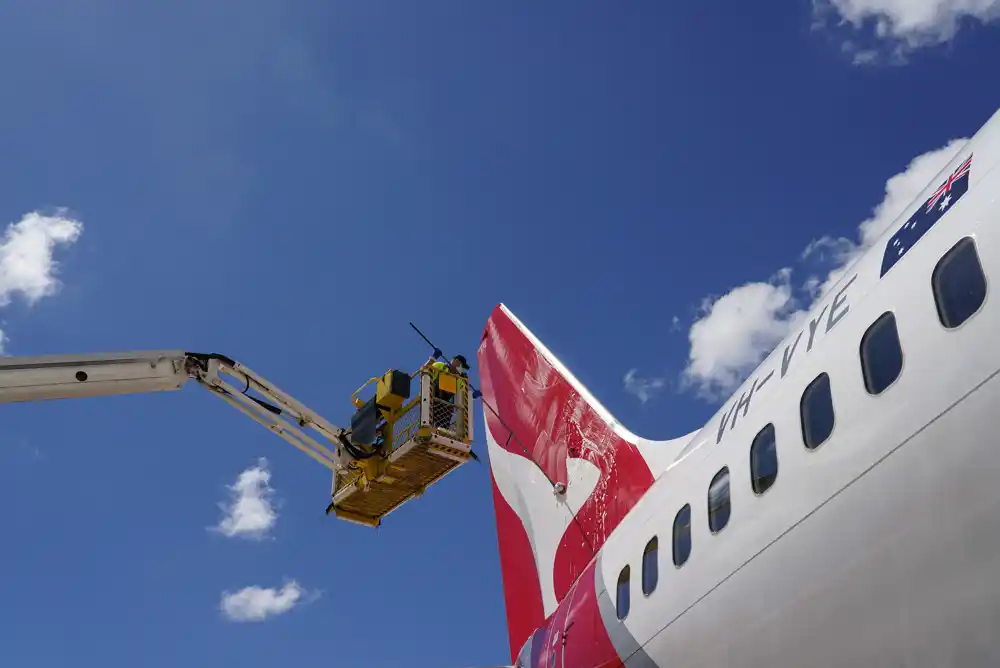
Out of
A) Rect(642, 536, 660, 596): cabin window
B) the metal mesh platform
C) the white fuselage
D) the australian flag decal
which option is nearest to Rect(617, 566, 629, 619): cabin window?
Rect(642, 536, 660, 596): cabin window

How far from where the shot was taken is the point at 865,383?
15.9 ft

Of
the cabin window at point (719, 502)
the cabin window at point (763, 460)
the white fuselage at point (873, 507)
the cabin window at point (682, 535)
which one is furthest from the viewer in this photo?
the cabin window at point (682, 535)

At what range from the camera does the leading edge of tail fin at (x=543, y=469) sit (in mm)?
10117

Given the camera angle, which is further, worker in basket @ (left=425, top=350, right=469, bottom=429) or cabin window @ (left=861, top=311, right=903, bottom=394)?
worker in basket @ (left=425, top=350, right=469, bottom=429)

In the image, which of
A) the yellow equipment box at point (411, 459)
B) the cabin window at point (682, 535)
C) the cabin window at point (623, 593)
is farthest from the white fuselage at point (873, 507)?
the yellow equipment box at point (411, 459)

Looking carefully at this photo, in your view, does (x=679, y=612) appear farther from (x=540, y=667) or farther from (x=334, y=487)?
(x=334, y=487)

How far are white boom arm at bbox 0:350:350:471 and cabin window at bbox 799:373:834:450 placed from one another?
7.79 meters

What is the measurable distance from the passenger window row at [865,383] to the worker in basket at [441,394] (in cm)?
596

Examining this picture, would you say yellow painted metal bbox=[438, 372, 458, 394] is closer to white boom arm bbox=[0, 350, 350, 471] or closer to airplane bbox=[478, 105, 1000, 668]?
white boom arm bbox=[0, 350, 350, 471]

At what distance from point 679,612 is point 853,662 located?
5.52 feet

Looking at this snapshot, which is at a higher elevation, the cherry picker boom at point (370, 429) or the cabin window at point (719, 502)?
the cherry picker boom at point (370, 429)

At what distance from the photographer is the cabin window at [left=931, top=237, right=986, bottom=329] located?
4195 millimetres

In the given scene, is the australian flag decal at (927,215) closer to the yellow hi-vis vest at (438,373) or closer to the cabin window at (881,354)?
the cabin window at (881,354)

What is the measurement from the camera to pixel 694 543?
20.7 ft
